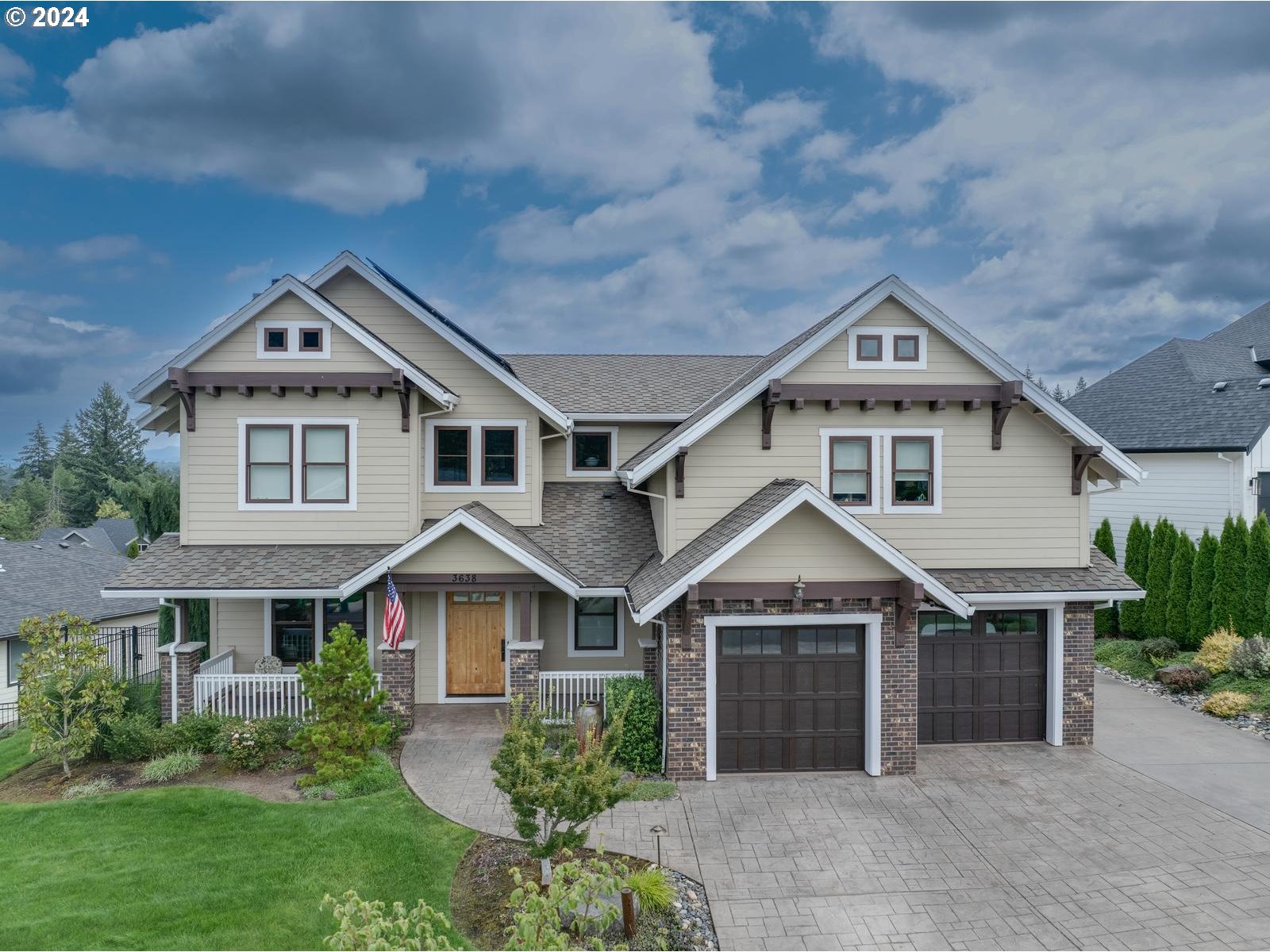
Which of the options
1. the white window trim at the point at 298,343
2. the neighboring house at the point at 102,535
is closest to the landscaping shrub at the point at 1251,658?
the white window trim at the point at 298,343

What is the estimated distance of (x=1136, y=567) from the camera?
19609mm

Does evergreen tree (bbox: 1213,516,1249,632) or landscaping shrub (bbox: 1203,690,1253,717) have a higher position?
evergreen tree (bbox: 1213,516,1249,632)

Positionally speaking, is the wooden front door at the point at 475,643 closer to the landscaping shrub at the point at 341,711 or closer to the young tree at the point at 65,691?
the landscaping shrub at the point at 341,711

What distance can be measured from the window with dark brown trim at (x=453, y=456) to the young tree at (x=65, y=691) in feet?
21.4

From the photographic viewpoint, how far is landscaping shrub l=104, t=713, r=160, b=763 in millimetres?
11258

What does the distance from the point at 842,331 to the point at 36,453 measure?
129132 millimetres

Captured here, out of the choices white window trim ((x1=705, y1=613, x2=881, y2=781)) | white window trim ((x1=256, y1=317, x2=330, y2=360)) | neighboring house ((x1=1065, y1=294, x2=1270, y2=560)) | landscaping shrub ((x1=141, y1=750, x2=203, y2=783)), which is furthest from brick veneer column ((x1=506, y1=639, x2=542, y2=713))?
neighboring house ((x1=1065, y1=294, x2=1270, y2=560))

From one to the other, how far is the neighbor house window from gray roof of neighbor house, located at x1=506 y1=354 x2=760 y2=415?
22.7 feet

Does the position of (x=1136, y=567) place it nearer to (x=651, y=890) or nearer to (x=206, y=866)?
(x=651, y=890)

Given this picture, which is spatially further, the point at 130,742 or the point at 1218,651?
the point at 1218,651

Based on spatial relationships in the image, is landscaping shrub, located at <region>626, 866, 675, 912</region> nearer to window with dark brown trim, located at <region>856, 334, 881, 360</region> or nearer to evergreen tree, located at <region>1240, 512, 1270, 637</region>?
window with dark brown trim, located at <region>856, 334, 881, 360</region>

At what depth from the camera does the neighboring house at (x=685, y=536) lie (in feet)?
35.8

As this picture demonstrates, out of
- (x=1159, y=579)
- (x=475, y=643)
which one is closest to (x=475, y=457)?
(x=475, y=643)

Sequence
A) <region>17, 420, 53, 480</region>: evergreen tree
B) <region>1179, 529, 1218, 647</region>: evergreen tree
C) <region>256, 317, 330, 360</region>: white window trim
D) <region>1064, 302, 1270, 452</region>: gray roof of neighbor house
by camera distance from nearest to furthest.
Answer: <region>256, 317, 330, 360</region>: white window trim < <region>1179, 529, 1218, 647</region>: evergreen tree < <region>1064, 302, 1270, 452</region>: gray roof of neighbor house < <region>17, 420, 53, 480</region>: evergreen tree
